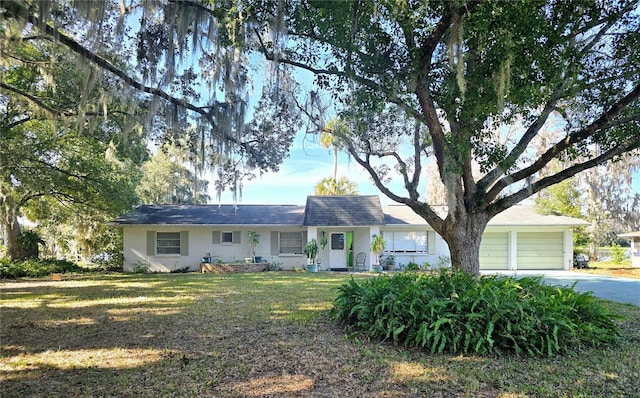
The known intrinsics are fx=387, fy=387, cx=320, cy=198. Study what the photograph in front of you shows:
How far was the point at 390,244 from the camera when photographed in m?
18.8

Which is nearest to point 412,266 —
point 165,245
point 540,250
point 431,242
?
point 431,242

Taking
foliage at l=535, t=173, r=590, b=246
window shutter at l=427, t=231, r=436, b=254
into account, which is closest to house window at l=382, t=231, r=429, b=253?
window shutter at l=427, t=231, r=436, b=254

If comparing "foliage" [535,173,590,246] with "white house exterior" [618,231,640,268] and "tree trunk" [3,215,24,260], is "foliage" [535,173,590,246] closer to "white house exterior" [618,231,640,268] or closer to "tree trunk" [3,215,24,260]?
"white house exterior" [618,231,640,268]

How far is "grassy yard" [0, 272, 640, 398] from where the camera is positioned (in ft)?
12.6

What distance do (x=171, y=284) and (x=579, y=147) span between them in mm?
11563

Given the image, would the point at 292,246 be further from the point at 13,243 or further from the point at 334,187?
the point at 334,187

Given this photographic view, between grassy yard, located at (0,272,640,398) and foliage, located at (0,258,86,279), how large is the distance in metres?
9.28

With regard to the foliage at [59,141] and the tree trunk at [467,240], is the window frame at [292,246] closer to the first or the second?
the foliage at [59,141]

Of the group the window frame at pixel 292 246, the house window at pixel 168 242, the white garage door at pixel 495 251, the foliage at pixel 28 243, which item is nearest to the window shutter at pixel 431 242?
the white garage door at pixel 495 251

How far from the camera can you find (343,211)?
60.4 ft

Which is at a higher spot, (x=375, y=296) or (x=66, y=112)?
(x=66, y=112)

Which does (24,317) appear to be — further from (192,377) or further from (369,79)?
(369,79)

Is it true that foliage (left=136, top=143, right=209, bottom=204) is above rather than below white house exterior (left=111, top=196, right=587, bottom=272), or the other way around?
above

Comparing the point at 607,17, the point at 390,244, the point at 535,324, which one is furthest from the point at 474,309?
the point at 390,244
